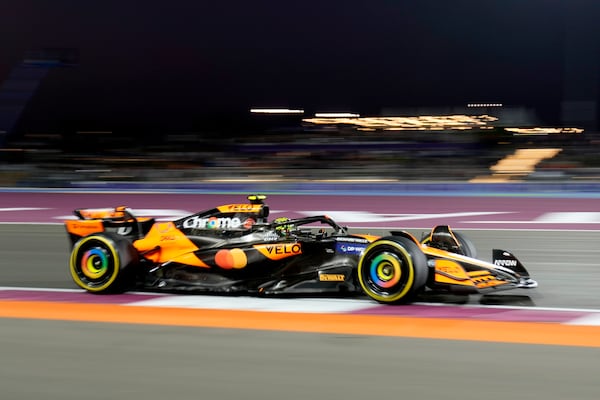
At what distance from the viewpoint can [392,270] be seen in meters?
5.57

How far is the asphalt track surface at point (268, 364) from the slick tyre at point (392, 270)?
50 centimetres

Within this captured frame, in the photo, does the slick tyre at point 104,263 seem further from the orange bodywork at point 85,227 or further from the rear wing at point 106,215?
the rear wing at point 106,215

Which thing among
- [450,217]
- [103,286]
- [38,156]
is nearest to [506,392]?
[103,286]

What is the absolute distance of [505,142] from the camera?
23422 mm

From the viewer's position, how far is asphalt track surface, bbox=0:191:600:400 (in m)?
3.65

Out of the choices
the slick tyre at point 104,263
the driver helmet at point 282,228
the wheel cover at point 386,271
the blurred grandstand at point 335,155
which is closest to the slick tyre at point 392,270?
the wheel cover at point 386,271

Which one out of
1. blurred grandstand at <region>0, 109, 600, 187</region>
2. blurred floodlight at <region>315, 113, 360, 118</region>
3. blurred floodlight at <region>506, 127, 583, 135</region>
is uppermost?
blurred floodlight at <region>315, 113, 360, 118</region>

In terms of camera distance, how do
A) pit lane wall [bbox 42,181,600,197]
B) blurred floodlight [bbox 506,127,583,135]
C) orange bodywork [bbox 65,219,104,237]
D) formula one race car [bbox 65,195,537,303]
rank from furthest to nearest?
blurred floodlight [bbox 506,127,583,135] < pit lane wall [bbox 42,181,600,197] < orange bodywork [bbox 65,219,104,237] < formula one race car [bbox 65,195,537,303]

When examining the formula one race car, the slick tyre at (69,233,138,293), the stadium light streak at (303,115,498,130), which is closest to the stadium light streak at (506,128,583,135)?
the stadium light streak at (303,115,498,130)

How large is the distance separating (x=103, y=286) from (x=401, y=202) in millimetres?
12096

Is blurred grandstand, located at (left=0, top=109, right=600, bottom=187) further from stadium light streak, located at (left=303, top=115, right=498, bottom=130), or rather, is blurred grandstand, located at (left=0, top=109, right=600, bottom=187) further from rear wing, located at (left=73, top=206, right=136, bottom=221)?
rear wing, located at (left=73, top=206, right=136, bottom=221)

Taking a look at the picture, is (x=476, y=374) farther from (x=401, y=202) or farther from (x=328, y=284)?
(x=401, y=202)

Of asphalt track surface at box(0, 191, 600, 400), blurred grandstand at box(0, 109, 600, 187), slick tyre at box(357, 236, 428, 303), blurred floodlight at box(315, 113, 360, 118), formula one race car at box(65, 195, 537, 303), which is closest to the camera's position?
asphalt track surface at box(0, 191, 600, 400)

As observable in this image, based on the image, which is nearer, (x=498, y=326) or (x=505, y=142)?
(x=498, y=326)
